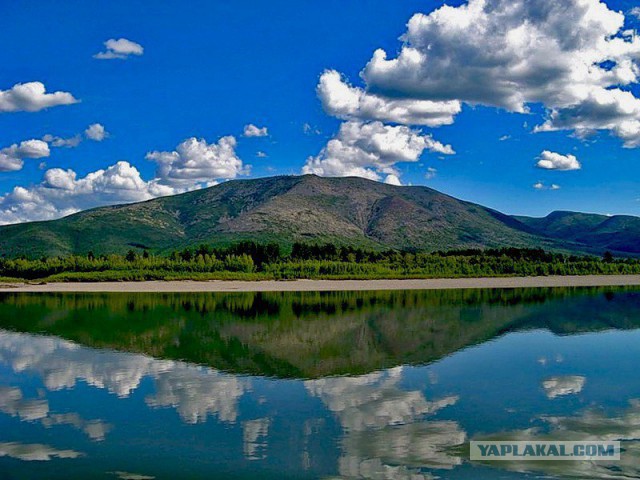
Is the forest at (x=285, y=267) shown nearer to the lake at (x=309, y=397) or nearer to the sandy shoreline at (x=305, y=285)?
the sandy shoreline at (x=305, y=285)

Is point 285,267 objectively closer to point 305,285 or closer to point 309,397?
point 305,285

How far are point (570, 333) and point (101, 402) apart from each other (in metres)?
43.3

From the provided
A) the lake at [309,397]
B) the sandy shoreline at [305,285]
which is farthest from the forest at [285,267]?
the lake at [309,397]

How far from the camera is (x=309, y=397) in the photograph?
2992 cm

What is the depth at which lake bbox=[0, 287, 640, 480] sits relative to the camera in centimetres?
2053

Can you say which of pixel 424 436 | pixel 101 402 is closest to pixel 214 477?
pixel 424 436

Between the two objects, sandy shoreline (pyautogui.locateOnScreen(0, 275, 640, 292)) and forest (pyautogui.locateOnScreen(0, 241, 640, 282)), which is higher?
forest (pyautogui.locateOnScreen(0, 241, 640, 282))

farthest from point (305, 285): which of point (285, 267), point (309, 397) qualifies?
point (309, 397)

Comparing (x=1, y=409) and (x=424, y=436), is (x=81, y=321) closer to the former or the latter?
(x=1, y=409)

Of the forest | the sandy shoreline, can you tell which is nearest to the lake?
the sandy shoreline

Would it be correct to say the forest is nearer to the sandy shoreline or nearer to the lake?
the sandy shoreline

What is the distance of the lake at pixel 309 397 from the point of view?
20531mm

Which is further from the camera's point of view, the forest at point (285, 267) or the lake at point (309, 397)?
the forest at point (285, 267)

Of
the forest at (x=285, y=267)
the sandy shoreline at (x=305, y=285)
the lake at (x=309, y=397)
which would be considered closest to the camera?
the lake at (x=309, y=397)
